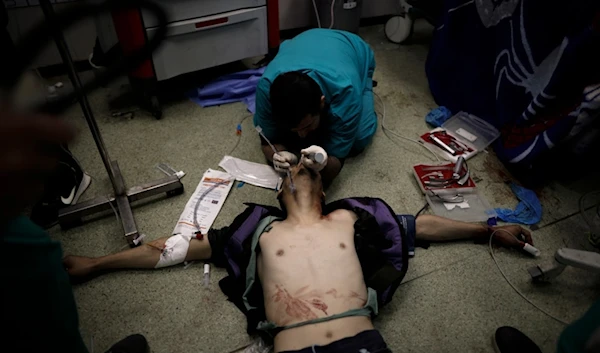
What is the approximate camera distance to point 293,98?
1521mm

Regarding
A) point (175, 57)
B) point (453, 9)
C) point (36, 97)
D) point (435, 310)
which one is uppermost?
point (36, 97)

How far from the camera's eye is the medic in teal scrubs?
156cm

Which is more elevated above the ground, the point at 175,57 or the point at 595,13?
the point at 595,13

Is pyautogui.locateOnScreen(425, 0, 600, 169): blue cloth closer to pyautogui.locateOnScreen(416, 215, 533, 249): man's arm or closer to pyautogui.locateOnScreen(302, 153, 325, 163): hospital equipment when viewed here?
pyautogui.locateOnScreen(416, 215, 533, 249): man's arm

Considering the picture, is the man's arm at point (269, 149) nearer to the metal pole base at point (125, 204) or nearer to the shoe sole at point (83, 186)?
the metal pole base at point (125, 204)

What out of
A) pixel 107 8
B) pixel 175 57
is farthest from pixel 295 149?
pixel 107 8

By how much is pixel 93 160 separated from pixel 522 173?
2173 mm

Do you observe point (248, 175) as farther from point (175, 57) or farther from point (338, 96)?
point (175, 57)

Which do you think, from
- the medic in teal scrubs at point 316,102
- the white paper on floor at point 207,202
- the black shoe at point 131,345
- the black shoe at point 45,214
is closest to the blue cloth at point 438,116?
the medic in teal scrubs at point 316,102

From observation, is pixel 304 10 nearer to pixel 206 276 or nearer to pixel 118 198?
pixel 118 198

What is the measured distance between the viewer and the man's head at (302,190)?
152 cm

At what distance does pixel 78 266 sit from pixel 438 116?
Answer: 1965mm

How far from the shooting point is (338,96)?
1.78 metres

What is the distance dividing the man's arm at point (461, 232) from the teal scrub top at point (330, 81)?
0.50 metres
